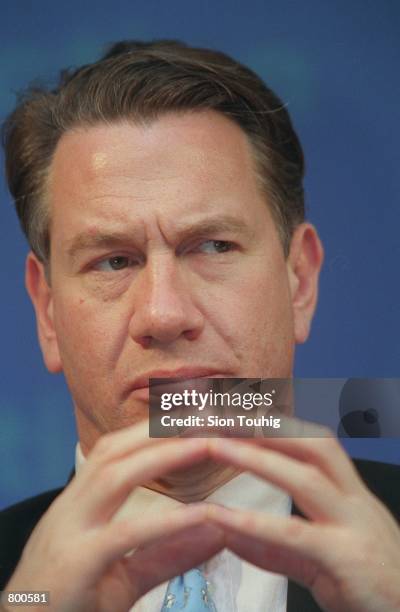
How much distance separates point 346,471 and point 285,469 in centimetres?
7

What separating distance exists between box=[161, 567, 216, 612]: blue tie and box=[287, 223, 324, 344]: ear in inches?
11.9

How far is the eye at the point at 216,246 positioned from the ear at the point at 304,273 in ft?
0.32

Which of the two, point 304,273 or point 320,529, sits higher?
point 304,273

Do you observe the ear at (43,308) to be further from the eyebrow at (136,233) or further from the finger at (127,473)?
the finger at (127,473)

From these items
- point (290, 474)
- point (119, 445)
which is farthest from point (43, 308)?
point (290, 474)

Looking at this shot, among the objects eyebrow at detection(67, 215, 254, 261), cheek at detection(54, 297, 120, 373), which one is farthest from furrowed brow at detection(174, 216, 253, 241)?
cheek at detection(54, 297, 120, 373)

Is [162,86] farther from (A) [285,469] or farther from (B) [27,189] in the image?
(A) [285,469]

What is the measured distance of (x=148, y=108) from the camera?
3.81ft

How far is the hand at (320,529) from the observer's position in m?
0.90

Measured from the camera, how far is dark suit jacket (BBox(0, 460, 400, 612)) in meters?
1.14

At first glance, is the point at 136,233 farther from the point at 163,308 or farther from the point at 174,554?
the point at 174,554

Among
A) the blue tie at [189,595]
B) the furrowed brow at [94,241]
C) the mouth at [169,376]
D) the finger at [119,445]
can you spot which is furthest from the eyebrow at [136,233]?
the blue tie at [189,595]

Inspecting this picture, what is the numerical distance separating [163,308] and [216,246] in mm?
118

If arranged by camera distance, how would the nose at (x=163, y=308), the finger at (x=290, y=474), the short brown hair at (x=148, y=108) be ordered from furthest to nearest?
the short brown hair at (x=148, y=108) → the nose at (x=163, y=308) → the finger at (x=290, y=474)
